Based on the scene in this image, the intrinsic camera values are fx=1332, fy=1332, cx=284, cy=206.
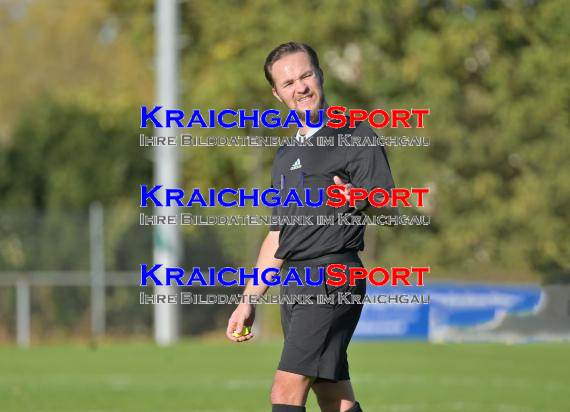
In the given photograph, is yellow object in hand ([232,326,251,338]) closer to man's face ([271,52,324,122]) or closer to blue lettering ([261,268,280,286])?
blue lettering ([261,268,280,286])

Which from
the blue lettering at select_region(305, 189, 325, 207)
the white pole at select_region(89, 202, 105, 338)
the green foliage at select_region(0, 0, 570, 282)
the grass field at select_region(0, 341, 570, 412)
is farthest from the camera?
the green foliage at select_region(0, 0, 570, 282)

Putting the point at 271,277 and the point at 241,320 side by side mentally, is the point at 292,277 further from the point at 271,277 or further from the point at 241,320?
the point at 241,320

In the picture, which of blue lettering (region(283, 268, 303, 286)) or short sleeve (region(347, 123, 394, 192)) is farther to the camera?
blue lettering (region(283, 268, 303, 286))

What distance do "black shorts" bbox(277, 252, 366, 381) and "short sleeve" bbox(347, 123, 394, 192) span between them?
438 millimetres

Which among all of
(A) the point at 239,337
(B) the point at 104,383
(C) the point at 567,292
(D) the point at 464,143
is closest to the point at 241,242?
(D) the point at 464,143

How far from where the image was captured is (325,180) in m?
6.79

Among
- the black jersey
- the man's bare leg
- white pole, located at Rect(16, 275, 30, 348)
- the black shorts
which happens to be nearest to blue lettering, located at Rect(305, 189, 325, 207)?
the black jersey

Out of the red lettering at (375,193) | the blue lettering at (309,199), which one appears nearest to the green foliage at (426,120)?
the blue lettering at (309,199)

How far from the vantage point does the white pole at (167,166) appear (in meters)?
26.8

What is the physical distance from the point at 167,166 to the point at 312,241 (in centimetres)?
2017

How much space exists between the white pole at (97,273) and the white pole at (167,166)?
1121 millimetres

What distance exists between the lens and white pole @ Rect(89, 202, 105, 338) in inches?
1080

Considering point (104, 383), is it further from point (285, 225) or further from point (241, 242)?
point (241, 242)

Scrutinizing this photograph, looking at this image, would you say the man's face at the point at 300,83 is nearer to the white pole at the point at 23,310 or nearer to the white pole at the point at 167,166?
the white pole at the point at 167,166
